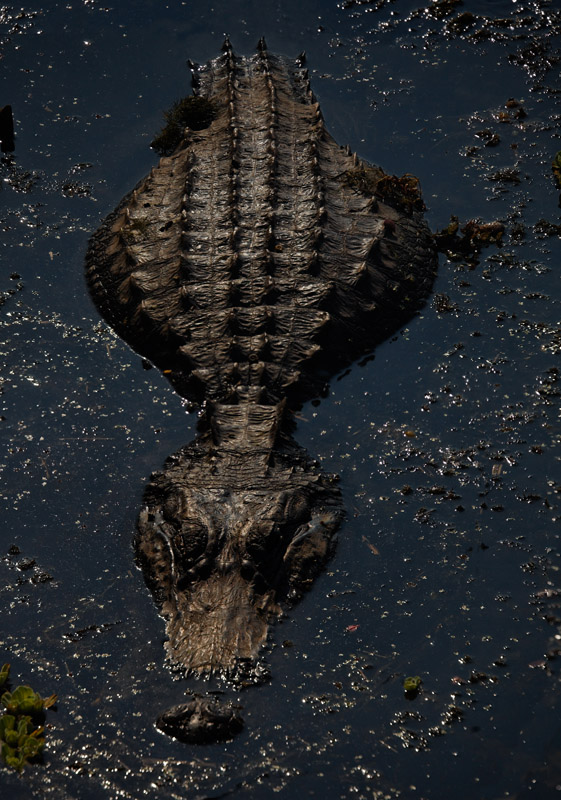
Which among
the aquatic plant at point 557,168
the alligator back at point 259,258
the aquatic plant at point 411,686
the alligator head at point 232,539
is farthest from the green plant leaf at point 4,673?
the aquatic plant at point 557,168

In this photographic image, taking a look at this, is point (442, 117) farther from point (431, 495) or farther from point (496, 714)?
point (496, 714)

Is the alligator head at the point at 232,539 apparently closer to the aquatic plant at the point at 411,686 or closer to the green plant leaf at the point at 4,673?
the aquatic plant at the point at 411,686

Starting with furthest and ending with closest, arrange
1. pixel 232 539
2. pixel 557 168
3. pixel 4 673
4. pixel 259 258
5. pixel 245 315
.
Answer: pixel 557 168, pixel 259 258, pixel 245 315, pixel 232 539, pixel 4 673

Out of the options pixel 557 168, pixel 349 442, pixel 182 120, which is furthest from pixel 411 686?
pixel 182 120

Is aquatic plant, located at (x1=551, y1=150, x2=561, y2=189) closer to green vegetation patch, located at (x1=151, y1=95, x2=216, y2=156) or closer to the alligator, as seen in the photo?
the alligator

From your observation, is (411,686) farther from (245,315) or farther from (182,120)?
(182,120)

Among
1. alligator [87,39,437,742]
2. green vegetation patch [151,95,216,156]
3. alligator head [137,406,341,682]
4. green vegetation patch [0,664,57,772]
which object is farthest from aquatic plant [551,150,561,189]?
green vegetation patch [0,664,57,772]
